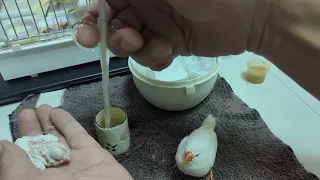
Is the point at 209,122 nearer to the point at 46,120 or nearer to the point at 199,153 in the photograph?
the point at 199,153

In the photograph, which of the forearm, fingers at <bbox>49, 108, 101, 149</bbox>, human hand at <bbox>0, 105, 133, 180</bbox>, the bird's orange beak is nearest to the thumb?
human hand at <bbox>0, 105, 133, 180</bbox>

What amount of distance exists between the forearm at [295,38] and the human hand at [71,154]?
0.96ft

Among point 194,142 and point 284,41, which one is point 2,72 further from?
point 284,41

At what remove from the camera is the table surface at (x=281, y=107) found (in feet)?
2.35

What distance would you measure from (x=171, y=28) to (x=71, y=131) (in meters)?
0.25

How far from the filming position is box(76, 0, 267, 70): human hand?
54 centimetres

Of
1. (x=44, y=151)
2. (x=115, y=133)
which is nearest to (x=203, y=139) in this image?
(x=115, y=133)

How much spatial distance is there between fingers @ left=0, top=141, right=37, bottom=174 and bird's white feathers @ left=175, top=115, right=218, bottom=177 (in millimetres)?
238

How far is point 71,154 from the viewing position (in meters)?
0.64

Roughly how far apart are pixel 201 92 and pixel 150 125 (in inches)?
4.8

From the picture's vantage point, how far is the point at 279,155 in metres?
0.69

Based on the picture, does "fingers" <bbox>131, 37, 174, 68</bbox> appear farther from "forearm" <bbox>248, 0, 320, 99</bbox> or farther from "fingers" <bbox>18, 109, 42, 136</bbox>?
"fingers" <bbox>18, 109, 42, 136</bbox>

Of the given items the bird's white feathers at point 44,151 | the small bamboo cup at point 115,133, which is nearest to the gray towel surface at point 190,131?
the small bamboo cup at point 115,133

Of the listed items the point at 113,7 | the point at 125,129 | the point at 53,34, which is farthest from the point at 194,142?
the point at 53,34
